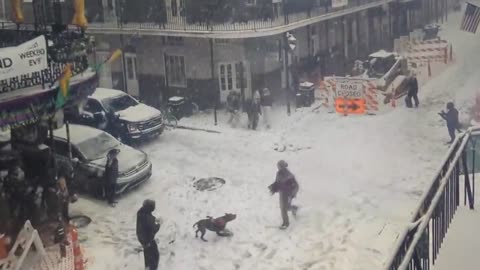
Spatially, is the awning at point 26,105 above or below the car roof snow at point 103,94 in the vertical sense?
above

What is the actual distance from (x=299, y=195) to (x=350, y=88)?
24.4ft

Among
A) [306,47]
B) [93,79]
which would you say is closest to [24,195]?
[93,79]

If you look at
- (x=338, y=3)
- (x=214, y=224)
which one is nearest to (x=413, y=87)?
(x=338, y=3)

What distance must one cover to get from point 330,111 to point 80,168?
868 cm

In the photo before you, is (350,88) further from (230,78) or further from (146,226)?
(146,226)

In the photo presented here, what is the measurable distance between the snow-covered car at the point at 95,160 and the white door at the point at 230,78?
704 centimetres

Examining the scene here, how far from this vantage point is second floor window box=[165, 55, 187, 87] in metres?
22.5

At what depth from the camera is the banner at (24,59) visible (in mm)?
10469

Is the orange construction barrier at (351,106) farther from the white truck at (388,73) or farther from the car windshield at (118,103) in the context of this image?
the car windshield at (118,103)

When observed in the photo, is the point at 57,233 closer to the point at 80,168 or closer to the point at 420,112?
the point at 80,168

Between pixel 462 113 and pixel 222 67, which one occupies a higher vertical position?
pixel 222 67

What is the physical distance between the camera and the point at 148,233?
34.0 feet

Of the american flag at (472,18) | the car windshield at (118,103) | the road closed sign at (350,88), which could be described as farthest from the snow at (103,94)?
the american flag at (472,18)

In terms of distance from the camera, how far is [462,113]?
62.0ft
